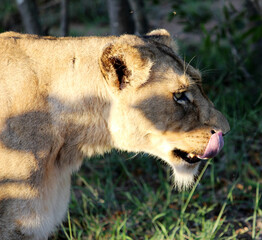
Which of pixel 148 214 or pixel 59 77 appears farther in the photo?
pixel 148 214

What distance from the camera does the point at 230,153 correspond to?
4258mm

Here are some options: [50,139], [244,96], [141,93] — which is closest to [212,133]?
[141,93]

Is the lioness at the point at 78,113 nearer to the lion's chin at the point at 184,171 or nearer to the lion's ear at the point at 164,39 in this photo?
the lion's chin at the point at 184,171

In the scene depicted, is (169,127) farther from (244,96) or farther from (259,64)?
(259,64)

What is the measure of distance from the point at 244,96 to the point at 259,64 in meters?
0.91

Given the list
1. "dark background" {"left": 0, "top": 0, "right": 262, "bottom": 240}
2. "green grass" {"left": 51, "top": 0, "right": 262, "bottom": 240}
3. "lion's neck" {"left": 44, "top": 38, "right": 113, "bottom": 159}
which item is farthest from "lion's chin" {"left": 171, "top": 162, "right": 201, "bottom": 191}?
"lion's neck" {"left": 44, "top": 38, "right": 113, "bottom": 159}

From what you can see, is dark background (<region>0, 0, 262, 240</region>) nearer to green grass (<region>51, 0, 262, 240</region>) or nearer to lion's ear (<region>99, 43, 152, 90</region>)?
green grass (<region>51, 0, 262, 240</region>)

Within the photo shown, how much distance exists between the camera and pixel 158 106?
2688 mm

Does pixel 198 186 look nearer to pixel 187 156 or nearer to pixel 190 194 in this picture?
pixel 190 194

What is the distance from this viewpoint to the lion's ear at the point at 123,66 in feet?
8.21

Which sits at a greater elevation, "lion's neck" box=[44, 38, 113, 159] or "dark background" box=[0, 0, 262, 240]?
"lion's neck" box=[44, 38, 113, 159]

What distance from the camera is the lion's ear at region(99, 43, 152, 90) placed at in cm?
250

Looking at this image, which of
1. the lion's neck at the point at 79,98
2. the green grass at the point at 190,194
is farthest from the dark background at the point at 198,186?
the lion's neck at the point at 79,98

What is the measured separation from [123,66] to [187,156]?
2.31 ft
